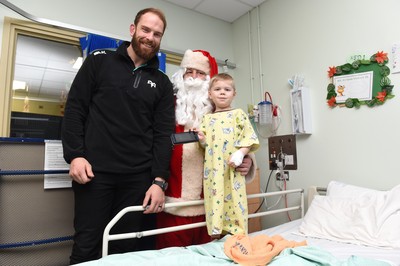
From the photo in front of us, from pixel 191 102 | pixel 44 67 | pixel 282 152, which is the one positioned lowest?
pixel 282 152

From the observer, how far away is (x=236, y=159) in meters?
1.45

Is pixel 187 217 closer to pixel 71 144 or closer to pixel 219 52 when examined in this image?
pixel 71 144

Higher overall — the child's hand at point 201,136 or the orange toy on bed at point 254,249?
the child's hand at point 201,136

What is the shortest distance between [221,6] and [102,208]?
103 inches

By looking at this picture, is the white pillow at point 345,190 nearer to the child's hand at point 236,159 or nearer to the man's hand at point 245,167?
the man's hand at point 245,167

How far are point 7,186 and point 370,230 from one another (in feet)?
7.63

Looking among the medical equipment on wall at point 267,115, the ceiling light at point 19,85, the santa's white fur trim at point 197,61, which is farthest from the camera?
the medical equipment on wall at point 267,115

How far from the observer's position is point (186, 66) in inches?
76.3

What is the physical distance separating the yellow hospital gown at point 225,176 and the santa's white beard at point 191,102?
179 millimetres

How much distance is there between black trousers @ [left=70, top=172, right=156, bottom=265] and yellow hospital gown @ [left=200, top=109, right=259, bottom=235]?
36 cm

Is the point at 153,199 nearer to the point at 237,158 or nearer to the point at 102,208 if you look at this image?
the point at 102,208

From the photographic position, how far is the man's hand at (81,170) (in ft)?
4.44

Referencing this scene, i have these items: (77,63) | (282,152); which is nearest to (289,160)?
(282,152)

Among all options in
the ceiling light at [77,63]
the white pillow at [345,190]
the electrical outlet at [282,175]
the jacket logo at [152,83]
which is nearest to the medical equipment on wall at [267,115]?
the electrical outlet at [282,175]
